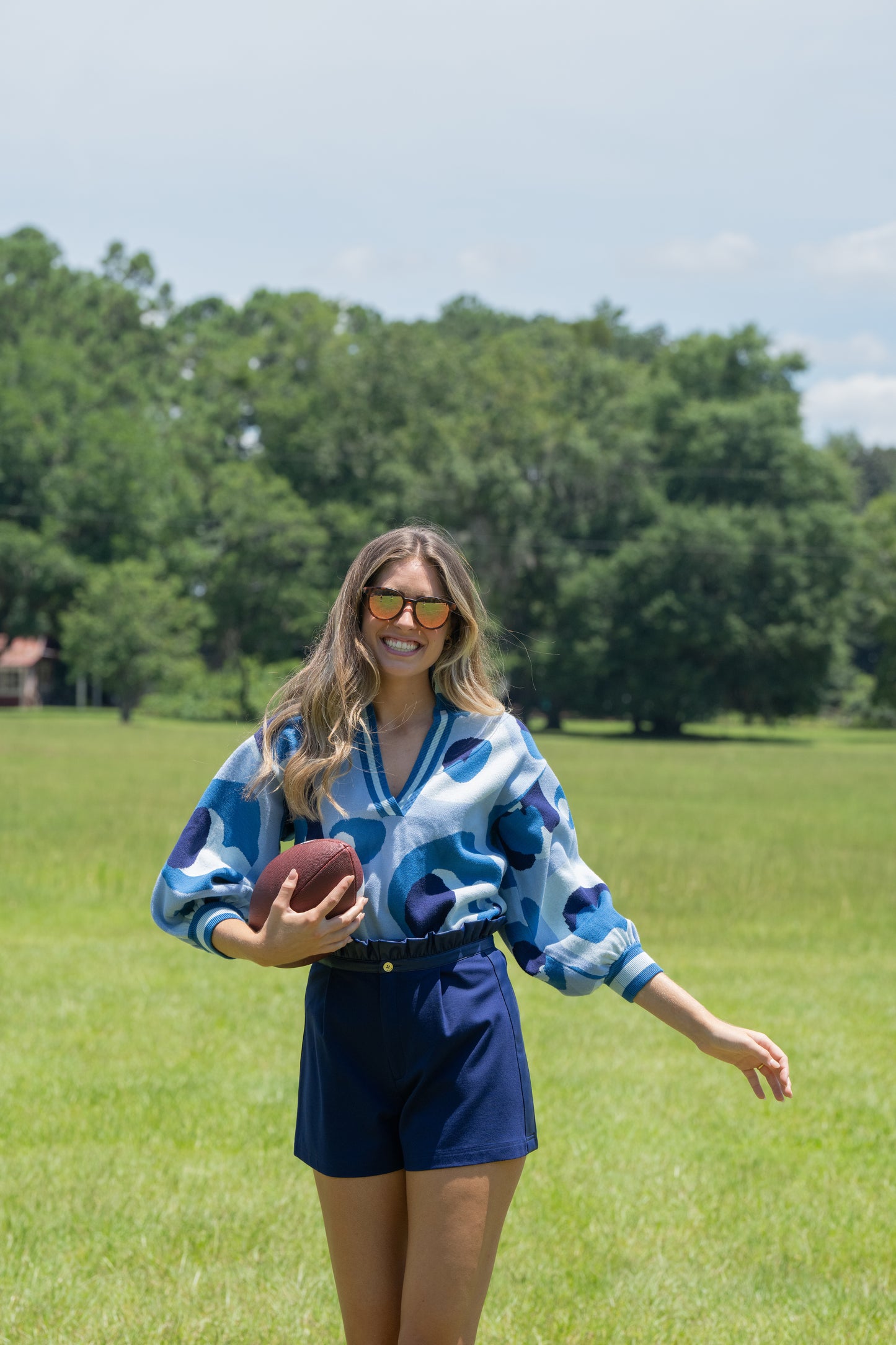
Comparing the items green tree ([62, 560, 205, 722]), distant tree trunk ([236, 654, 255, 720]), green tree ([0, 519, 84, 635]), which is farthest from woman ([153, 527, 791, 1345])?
green tree ([0, 519, 84, 635])

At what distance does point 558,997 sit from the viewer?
9414 mm

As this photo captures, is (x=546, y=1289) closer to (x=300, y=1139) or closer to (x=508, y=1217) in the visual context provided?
(x=508, y=1217)

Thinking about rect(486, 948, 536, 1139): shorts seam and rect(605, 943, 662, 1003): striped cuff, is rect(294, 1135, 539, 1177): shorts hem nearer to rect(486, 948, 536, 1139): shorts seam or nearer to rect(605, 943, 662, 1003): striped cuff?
rect(486, 948, 536, 1139): shorts seam

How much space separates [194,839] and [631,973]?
1.01m

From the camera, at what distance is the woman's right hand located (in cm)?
275

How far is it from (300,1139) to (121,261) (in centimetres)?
9138

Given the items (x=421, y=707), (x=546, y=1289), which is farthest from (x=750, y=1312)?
(x=421, y=707)

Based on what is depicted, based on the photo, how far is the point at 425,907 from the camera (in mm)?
2883

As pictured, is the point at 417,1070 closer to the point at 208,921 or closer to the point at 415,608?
the point at 208,921

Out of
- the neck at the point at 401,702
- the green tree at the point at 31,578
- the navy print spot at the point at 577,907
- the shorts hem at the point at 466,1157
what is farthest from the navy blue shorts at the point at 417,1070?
the green tree at the point at 31,578

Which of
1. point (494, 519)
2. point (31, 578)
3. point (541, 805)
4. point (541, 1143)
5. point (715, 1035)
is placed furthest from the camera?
point (31, 578)

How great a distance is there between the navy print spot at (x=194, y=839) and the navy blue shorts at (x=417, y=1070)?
16.3 inches

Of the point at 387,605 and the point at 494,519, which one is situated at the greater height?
the point at 494,519

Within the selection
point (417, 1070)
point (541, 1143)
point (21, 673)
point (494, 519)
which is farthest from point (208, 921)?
point (21, 673)
